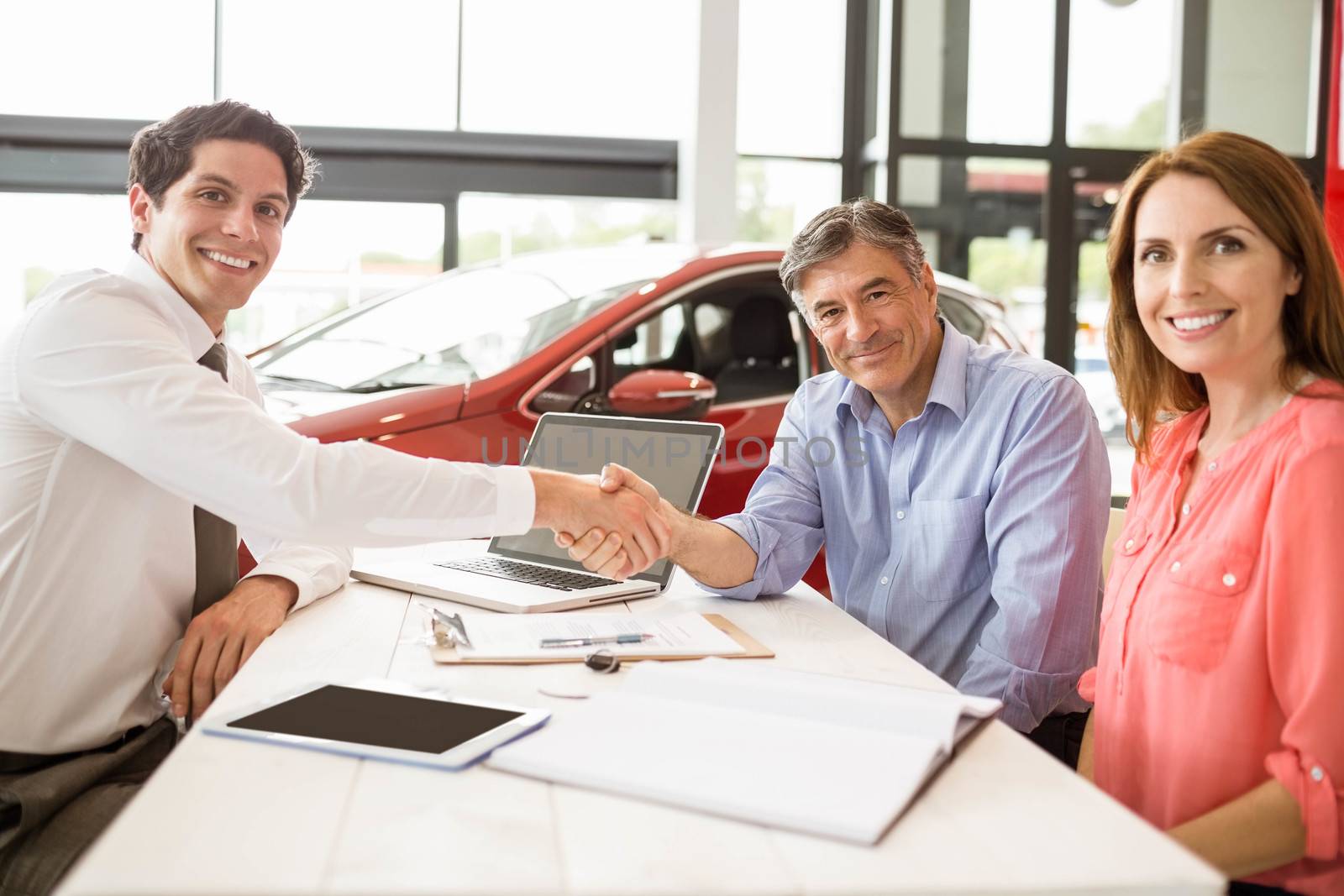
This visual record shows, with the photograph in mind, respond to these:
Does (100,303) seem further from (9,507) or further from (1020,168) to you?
(1020,168)

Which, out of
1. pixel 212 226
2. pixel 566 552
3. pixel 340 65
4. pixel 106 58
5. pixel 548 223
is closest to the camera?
pixel 212 226

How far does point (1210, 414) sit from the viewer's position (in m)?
1.56

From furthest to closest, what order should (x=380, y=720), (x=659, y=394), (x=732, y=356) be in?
(x=732, y=356), (x=659, y=394), (x=380, y=720)

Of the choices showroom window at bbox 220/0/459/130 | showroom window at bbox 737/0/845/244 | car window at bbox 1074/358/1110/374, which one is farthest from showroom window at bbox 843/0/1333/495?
showroom window at bbox 220/0/459/130

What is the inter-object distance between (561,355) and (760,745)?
2294mm

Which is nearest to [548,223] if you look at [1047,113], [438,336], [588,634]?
[1047,113]

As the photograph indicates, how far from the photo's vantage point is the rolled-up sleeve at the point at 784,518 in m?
2.04

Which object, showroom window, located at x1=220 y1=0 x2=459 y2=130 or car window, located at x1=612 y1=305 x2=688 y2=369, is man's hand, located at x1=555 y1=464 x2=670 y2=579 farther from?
showroom window, located at x1=220 y1=0 x2=459 y2=130

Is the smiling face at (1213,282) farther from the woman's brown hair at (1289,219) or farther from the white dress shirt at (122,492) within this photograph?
the white dress shirt at (122,492)

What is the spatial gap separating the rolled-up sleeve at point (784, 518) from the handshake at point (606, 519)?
17 cm

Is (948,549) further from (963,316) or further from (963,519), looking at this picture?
(963,316)

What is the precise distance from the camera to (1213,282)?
1452mm

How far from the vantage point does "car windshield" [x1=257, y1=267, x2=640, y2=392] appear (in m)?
3.34

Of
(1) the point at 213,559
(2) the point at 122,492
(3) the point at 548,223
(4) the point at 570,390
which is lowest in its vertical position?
(1) the point at 213,559
